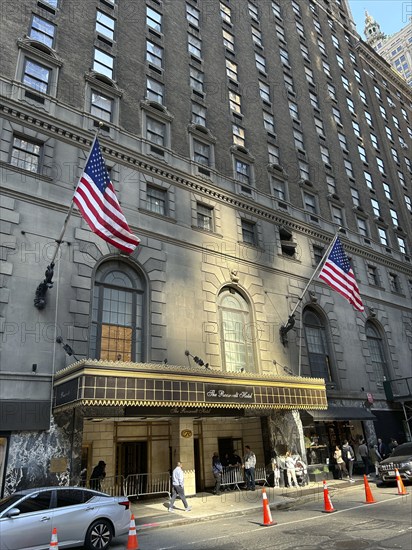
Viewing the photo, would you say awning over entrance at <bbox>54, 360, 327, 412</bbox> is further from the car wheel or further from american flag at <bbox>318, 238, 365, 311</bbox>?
american flag at <bbox>318, 238, 365, 311</bbox>

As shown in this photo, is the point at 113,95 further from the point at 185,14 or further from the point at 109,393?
the point at 109,393

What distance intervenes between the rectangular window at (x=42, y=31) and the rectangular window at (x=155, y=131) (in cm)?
621

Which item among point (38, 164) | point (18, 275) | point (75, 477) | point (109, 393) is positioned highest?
point (38, 164)

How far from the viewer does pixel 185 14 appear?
31.8 m

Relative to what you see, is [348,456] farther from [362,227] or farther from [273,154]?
[362,227]

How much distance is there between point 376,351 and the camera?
106 ft

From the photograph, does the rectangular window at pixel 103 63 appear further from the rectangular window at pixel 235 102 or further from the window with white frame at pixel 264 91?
the window with white frame at pixel 264 91

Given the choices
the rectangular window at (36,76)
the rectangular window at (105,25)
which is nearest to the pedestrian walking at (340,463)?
the rectangular window at (36,76)

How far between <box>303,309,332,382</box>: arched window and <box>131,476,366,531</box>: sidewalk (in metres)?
7.12

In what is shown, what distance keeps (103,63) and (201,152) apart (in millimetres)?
7398

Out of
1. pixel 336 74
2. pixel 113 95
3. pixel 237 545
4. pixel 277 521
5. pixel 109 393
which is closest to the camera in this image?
pixel 237 545

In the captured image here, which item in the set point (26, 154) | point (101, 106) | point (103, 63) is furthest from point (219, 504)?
point (103, 63)

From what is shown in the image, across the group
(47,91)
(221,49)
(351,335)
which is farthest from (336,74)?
(47,91)

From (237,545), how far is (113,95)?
2152 cm
